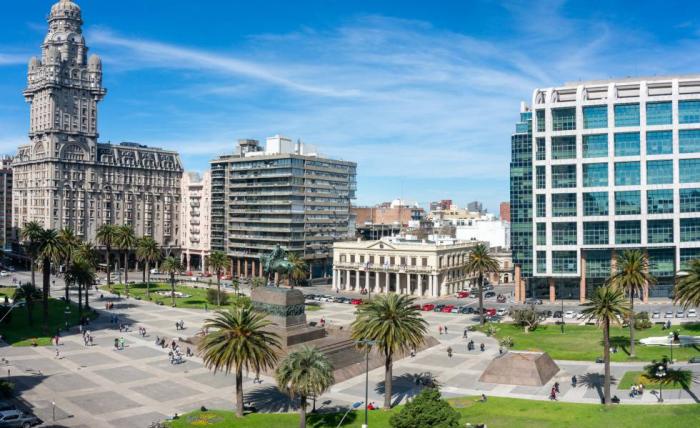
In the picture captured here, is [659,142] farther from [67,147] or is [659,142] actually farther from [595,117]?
[67,147]

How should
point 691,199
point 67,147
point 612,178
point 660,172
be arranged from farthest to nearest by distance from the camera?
point 67,147 → point 612,178 → point 660,172 → point 691,199

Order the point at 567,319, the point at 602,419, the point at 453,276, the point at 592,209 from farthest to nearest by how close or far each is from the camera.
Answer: the point at 453,276, the point at 592,209, the point at 567,319, the point at 602,419

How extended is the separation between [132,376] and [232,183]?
116 m

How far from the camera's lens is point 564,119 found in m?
122

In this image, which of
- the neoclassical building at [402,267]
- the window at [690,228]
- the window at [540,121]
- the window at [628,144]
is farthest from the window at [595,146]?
the neoclassical building at [402,267]

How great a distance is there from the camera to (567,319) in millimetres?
103562

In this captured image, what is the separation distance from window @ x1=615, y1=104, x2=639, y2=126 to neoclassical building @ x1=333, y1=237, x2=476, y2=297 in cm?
4480

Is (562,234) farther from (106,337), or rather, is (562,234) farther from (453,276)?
(106,337)

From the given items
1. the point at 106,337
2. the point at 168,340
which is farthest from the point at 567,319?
the point at 106,337

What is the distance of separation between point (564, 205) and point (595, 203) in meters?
→ 5.77

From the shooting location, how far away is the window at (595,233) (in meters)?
120

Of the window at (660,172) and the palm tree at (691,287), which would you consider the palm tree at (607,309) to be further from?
the window at (660,172)

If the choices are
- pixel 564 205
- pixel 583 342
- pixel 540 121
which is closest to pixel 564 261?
pixel 564 205

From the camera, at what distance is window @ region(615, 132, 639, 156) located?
11800 cm
